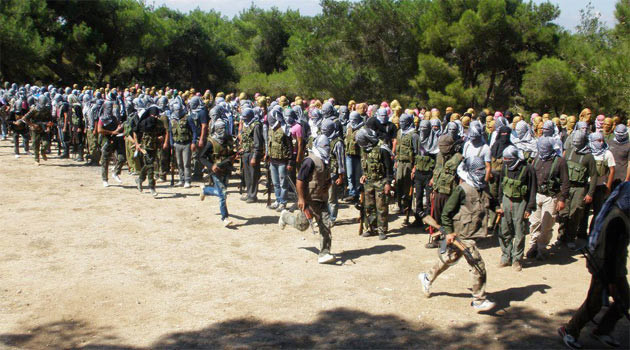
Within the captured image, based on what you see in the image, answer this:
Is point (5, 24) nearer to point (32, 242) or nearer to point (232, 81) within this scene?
point (232, 81)

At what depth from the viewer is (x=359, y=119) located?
10.3 metres

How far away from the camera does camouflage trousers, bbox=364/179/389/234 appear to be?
8422mm

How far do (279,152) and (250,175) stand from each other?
1.26m

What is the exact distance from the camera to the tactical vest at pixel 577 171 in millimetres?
7820

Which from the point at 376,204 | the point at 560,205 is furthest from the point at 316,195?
the point at 560,205

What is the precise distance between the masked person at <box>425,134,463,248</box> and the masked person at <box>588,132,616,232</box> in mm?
2255

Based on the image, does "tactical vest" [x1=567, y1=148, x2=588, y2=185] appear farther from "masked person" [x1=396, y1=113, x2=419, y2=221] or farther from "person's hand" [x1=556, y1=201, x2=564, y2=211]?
"masked person" [x1=396, y1=113, x2=419, y2=221]

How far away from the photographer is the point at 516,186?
22.8 ft

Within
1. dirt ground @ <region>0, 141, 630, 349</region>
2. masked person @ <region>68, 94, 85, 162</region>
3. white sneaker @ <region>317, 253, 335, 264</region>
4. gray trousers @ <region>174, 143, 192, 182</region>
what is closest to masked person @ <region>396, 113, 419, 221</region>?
dirt ground @ <region>0, 141, 630, 349</region>

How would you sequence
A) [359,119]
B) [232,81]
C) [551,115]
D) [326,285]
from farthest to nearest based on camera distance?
[232,81], [551,115], [359,119], [326,285]

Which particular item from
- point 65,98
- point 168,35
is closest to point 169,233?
point 65,98

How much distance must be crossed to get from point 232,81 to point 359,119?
3189cm

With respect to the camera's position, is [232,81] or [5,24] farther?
[232,81]

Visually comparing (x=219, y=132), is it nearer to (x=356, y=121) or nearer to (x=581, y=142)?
(x=356, y=121)
